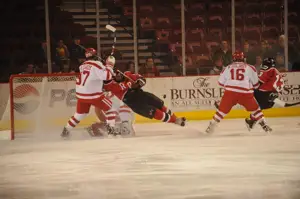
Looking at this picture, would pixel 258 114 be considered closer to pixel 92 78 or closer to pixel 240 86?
pixel 240 86

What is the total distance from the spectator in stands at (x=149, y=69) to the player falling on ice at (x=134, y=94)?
213cm

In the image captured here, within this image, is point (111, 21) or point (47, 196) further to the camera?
point (111, 21)

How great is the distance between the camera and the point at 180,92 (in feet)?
36.0

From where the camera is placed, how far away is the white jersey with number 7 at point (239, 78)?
8625mm

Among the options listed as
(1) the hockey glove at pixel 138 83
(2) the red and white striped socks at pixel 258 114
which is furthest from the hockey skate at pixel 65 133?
(2) the red and white striped socks at pixel 258 114

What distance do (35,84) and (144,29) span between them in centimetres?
400

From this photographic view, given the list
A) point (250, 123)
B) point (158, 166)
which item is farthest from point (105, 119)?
point (158, 166)

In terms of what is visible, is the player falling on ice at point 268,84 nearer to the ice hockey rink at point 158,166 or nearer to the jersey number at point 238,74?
the ice hockey rink at point 158,166

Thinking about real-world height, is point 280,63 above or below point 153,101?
above

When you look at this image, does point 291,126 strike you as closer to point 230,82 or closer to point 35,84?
point 230,82

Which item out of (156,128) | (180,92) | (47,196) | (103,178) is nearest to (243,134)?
(156,128)

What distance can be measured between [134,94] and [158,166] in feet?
8.93

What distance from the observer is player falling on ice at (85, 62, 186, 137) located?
880 cm

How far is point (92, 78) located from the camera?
8406 millimetres
